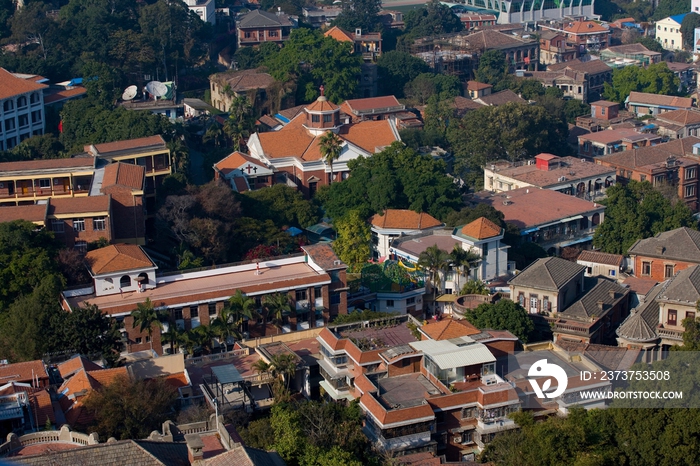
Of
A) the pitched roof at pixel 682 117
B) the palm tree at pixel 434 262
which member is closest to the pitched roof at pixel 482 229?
the palm tree at pixel 434 262

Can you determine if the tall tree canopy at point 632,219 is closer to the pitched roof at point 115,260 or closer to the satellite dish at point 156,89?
the pitched roof at point 115,260

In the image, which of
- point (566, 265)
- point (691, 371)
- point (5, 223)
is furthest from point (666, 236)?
point (5, 223)

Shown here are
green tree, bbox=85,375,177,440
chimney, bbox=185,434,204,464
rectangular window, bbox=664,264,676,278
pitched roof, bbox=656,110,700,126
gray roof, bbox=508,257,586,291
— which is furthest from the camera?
pitched roof, bbox=656,110,700,126

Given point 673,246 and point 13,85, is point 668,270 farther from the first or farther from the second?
point 13,85

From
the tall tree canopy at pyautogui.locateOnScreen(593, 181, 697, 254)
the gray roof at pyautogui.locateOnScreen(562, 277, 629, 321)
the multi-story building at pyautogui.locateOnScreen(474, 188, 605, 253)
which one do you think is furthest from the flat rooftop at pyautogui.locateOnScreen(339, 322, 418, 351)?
the tall tree canopy at pyautogui.locateOnScreen(593, 181, 697, 254)

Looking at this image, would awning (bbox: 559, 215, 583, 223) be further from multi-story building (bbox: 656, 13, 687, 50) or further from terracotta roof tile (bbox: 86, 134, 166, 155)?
multi-story building (bbox: 656, 13, 687, 50)
